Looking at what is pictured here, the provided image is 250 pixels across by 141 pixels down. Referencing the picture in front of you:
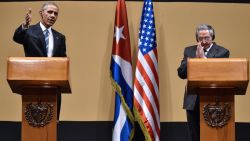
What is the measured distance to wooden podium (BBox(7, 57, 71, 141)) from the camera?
3887mm

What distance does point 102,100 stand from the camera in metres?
6.34

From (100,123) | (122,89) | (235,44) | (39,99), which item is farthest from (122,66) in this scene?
(39,99)

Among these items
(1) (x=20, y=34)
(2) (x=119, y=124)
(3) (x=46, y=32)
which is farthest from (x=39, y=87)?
(2) (x=119, y=124)

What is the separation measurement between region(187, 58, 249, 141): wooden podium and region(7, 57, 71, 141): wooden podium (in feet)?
3.17

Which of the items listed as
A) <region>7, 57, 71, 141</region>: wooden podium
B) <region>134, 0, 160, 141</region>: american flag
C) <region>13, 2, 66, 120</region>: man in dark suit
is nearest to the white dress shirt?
<region>13, 2, 66, 120</region>: man in dark suit

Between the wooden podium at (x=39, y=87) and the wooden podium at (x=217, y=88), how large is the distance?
0.97 meters

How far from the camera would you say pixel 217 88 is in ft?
13.0

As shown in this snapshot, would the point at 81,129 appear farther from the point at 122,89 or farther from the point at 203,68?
the point at 203,68

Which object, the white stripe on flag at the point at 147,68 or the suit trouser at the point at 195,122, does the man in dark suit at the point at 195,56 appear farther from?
the white stripe on flag at the point at 147,68

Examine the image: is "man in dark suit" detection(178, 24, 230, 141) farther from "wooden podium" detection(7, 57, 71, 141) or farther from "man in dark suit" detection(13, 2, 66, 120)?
"wooden podium" detection(7, 57, 71, 141)

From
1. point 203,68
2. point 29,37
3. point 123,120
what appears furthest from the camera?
point 123,120

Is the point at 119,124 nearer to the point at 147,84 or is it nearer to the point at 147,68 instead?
the point at 147,84

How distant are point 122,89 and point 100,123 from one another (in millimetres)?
561

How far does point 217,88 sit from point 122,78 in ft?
7.18
